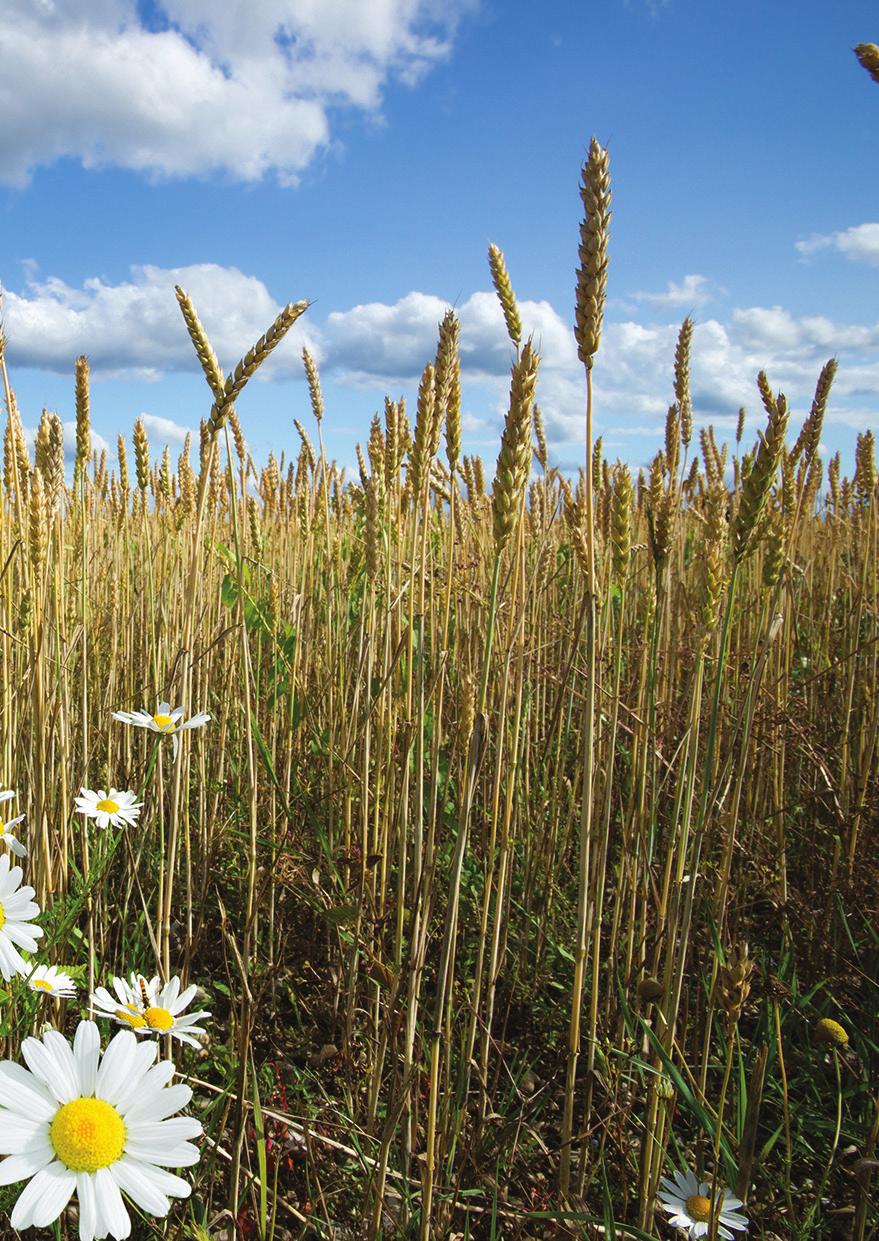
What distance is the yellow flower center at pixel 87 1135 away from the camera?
2.04 ft

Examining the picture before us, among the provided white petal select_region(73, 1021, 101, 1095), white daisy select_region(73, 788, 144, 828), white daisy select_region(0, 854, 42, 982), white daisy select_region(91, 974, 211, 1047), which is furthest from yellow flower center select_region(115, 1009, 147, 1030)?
white daisy select_region(73, 788, 144, 828)

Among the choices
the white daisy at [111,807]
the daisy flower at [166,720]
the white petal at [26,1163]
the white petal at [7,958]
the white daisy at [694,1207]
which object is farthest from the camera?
the white daisy at [111,807]

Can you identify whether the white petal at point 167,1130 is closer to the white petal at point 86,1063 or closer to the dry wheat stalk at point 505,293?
the white petal at point 86,1063

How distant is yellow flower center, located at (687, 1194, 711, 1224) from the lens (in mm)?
960

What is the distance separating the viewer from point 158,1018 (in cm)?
97

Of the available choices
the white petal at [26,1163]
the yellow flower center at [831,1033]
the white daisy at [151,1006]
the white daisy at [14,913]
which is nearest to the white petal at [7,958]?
the white daisy at [14,913]

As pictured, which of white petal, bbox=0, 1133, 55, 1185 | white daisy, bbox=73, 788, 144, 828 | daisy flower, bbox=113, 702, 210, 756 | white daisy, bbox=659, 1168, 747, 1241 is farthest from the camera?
white daisy, bbox=73, 788, 144, 828

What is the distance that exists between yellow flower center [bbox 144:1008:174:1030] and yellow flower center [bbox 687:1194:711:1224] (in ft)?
2.23

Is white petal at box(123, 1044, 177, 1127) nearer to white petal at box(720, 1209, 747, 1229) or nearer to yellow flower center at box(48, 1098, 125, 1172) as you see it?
yellow flower center at box(48, 1098, 125, 1172)

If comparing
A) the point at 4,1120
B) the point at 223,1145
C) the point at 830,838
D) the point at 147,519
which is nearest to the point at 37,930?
the point at 4,1120

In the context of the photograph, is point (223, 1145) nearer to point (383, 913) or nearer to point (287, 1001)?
point (383, 913)

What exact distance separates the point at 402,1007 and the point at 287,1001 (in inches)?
27.1

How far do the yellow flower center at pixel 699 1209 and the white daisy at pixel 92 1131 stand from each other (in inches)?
26.5

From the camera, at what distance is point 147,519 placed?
2.24m
